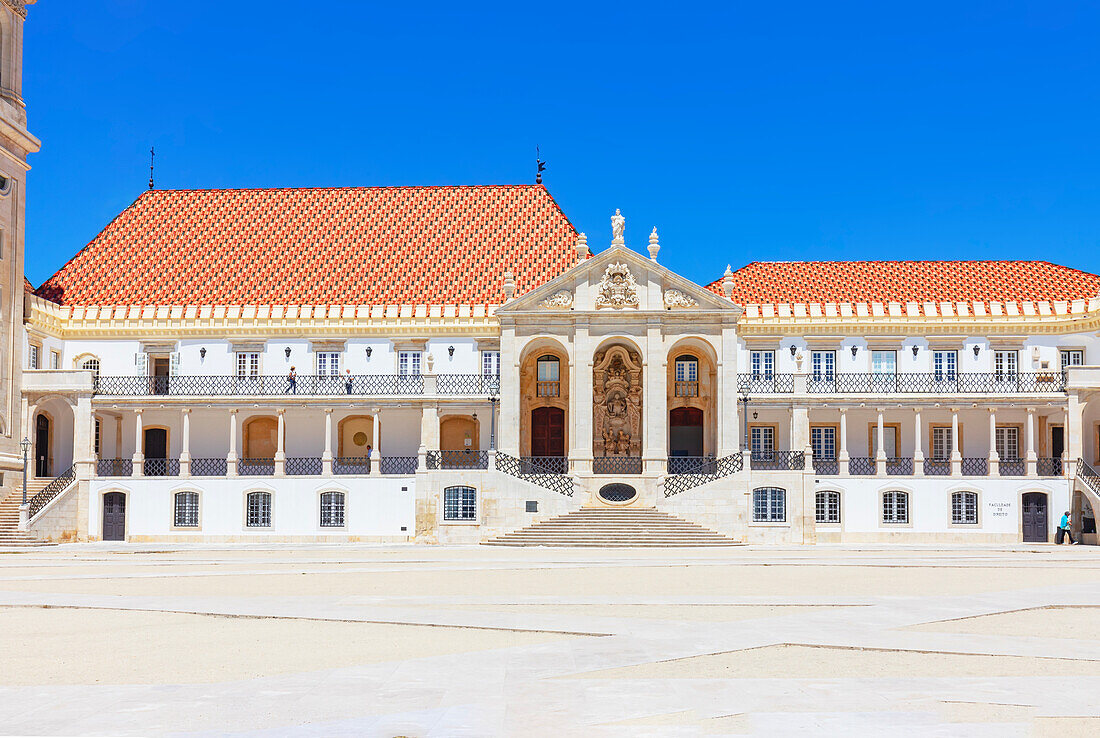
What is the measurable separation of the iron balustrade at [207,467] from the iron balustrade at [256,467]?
0.60 metres

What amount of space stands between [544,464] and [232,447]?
34.9 feet

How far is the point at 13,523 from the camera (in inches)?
1451

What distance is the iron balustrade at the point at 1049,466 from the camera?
132ft

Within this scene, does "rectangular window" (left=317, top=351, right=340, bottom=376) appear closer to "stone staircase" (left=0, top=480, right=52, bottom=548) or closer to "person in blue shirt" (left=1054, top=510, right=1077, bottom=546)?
"stone staircase" (left=0, top=480, right=52, bottom=548)

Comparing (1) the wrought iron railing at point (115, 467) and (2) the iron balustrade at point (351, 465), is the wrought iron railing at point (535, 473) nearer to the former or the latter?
(2) the iron balustrade at point (351, 465)

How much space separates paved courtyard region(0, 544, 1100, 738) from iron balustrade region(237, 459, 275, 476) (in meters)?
19.7

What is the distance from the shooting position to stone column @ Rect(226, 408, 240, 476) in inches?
1580

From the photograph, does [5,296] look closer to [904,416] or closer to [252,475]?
[252,475]

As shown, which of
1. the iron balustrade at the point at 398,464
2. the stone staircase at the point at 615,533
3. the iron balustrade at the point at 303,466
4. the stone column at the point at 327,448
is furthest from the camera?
the iron balustrade at the point at 303,466

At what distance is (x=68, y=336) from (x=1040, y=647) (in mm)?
39632

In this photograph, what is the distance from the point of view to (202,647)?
458 inches

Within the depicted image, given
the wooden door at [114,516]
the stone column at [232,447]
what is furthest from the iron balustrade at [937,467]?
the wooden door at [114,516]

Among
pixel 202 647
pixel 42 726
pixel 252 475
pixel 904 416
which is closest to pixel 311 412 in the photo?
pixel 252 475

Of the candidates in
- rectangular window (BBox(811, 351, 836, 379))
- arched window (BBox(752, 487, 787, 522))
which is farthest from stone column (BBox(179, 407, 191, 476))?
rectangular window (BBox(811, 351, 836, 379))
